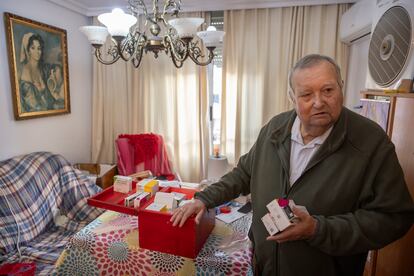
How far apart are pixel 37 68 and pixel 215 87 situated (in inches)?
72.0

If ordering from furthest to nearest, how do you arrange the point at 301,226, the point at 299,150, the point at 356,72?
the point at 356,72
the point at 299,150
the point at 301,226

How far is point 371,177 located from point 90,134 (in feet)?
10.7

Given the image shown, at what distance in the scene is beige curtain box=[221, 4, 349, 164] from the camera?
2.73 metres

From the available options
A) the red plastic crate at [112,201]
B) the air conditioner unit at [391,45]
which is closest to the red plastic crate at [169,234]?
the red plastic crate at [112,201]

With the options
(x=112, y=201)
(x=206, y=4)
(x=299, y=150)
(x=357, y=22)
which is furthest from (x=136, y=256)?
(x=206, y=4)

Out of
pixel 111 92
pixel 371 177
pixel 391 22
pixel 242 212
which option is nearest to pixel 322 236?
pixel 371 177

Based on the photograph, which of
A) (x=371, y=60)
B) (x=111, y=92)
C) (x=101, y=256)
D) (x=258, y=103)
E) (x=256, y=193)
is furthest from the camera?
(x=111, y=92)

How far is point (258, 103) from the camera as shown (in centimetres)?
300

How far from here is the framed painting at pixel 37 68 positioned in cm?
227

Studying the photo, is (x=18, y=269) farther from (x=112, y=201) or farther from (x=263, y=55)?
(x=263, y=55)

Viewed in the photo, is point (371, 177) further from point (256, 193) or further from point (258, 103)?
point (258, 103)

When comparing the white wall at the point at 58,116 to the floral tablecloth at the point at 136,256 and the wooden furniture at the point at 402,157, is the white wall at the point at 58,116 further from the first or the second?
the wooden furniture at the point at 402,157

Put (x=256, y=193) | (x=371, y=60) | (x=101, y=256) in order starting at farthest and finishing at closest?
(x=371, y=60) → (x=101, y=256) → (x=256, y=193)

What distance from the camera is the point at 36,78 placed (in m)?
2.49
